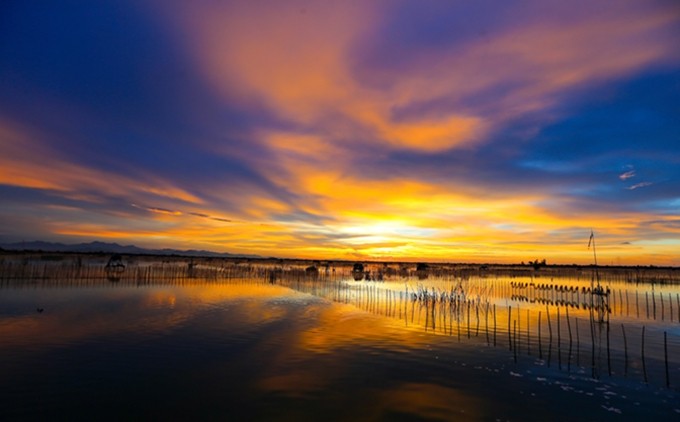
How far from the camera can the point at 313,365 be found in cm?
1459

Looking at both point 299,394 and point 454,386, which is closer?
point 299,394

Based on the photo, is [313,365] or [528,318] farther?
[528,318]

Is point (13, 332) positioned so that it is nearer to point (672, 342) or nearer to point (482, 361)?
point (482, 361)

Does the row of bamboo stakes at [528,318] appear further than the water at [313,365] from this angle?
Yes

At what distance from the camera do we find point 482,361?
15.5 m

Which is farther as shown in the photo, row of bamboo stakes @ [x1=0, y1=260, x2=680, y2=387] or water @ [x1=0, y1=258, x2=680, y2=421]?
row of bamboo stakes @ [x1=0, y1=260, x2=680, y2=387]

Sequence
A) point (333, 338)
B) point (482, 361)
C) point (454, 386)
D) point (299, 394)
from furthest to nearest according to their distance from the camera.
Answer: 1. point (333, 338)
2. point (482, 361)
3. point (454, 386)
4. point (299, 394)

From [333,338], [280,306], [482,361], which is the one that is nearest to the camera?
[482,361]

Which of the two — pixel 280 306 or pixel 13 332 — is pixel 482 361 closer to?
pixel 280 306

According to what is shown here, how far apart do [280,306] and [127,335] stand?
11980mm

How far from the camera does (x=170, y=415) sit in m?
10.1

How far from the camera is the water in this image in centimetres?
1074

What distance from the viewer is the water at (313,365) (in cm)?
1074

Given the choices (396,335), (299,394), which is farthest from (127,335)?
(396,335)
